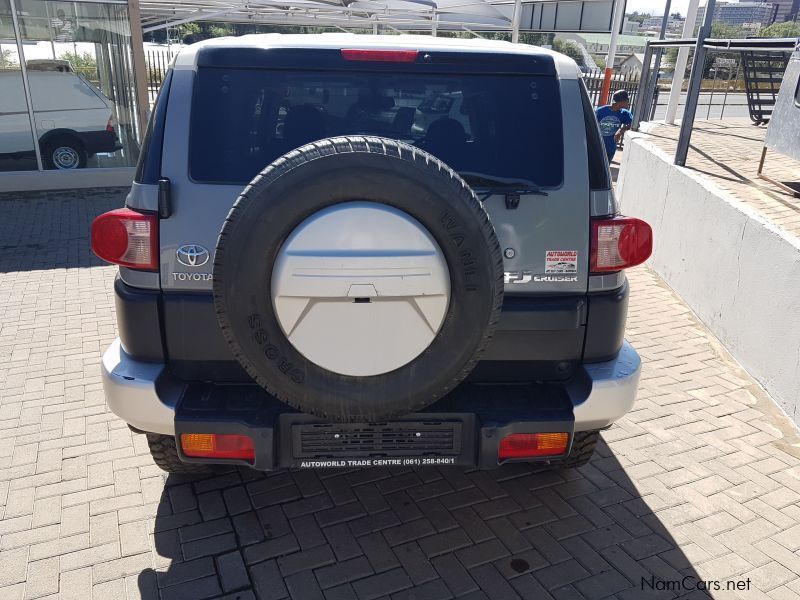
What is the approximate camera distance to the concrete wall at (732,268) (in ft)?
14.0

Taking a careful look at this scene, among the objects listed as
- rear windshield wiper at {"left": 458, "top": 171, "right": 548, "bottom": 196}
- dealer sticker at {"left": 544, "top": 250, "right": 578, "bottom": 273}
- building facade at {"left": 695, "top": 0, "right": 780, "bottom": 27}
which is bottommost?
dealer sticker at {"left": 544, "top": 250, "right": 578, "bottom": 273}

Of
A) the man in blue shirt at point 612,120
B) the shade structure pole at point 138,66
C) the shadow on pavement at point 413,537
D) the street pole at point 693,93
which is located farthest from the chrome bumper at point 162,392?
the shade structure pole at point 138,66

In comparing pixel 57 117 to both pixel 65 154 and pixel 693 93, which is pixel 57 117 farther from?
pixel 693 93

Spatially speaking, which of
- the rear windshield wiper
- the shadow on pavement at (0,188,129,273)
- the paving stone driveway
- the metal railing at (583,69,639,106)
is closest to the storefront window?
the shadow on pavement at (0,188,129,273)

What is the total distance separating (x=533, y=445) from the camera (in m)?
2.57

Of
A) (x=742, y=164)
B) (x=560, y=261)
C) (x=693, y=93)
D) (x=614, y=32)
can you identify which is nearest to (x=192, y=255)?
(x=560, y=261)

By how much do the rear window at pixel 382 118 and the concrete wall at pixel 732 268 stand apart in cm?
254

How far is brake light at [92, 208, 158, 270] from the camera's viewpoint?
2467 mm

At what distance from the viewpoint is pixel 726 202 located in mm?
5359

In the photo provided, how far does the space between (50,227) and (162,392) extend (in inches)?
262

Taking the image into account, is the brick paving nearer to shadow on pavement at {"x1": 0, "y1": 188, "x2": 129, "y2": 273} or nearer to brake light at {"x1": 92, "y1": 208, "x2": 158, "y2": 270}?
brake light at {"x1": 92, "y1": 208, "x2": 158, "y2": 270}

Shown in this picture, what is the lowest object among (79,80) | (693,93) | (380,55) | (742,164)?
(742,164)

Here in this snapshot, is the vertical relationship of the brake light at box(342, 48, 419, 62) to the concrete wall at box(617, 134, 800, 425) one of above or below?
above

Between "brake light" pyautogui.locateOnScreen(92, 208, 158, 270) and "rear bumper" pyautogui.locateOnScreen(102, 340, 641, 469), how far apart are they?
40cm
